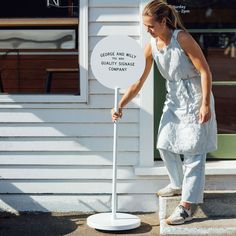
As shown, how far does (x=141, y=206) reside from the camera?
Result: 5391 millimetres

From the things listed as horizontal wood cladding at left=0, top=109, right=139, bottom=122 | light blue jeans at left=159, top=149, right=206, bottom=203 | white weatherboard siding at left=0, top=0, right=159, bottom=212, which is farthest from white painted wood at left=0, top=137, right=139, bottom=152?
light blue jeans at left=159, top=149, right=206, bottom=203

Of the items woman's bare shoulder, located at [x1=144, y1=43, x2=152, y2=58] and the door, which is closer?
woman's bare shoulder, located at [x1=144, y1=43, x2=152, y2=58]

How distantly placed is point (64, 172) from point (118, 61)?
1198 mm

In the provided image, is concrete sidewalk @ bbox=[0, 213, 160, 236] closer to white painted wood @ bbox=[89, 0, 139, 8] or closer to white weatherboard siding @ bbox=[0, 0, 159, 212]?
white weatherboard siding @ bbox=[0, 0, 159, 212]

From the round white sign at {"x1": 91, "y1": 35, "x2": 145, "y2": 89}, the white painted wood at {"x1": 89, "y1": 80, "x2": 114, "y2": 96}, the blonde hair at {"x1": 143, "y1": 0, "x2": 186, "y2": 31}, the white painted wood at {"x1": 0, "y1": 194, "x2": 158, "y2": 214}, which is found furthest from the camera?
the white painted wood at {"x1": 0, "y1": 194, "x2": 158, "y2": 214}

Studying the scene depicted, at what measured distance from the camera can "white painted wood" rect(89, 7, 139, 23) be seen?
204 inches

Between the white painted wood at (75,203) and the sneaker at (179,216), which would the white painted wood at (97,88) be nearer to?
the white painted wood at (75,203)

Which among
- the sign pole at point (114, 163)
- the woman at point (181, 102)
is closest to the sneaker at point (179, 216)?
the woman at point (181, 102)

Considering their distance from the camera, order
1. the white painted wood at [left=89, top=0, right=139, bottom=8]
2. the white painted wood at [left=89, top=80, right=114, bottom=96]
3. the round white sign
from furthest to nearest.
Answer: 1. the white painted wood at [left=89, top=80, right=114, bottom=96]
2. the white painted wood at [left=89, top=0, right=139, bottom=8]
3. the round white sign

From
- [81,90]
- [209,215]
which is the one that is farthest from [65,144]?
[209,215]

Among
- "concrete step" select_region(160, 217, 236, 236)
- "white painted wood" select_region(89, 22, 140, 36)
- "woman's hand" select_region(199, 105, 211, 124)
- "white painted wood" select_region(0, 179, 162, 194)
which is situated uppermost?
"white painted wood" select_region(89, 22, 140, 36)

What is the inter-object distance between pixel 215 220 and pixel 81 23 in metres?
1.94

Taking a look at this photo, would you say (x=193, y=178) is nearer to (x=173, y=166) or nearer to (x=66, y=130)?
(x=173, y=166)

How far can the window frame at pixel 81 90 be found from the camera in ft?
17.1
